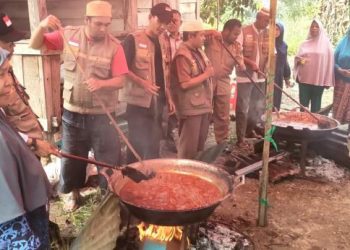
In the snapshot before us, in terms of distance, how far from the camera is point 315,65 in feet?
25.8

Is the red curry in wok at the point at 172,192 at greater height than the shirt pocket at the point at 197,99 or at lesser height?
lesser

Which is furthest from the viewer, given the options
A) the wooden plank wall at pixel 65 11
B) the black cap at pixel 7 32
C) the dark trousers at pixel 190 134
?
the wooden plank wall at pixel 65 11

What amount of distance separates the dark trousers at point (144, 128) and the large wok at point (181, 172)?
1689 mm

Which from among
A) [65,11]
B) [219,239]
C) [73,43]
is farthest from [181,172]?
[65,11]

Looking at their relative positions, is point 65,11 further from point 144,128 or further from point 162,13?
point 144,128

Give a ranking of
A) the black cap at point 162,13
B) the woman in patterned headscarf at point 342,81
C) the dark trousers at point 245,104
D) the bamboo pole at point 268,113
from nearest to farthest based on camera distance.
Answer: the bamboo pole at point 268,113, the black cap at point 162,13, the dark trousers at point 245,104, the woman in patterned headscarf at point 342,81

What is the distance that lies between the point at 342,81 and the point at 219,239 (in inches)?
200

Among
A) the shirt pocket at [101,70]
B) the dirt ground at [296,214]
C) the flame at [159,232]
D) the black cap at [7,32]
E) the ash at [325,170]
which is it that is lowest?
the dirt ground at [296,214]

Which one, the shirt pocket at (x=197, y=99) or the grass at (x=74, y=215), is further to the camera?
the shirt pocket at (x=197, y=99)

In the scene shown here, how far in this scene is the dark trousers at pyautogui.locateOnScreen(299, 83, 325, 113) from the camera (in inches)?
320

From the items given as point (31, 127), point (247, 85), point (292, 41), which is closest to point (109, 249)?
point (31, 127)

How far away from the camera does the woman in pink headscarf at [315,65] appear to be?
789cm

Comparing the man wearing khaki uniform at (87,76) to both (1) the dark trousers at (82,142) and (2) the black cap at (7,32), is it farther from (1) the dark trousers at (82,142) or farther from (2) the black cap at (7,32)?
(2) the black cap at (7,32)

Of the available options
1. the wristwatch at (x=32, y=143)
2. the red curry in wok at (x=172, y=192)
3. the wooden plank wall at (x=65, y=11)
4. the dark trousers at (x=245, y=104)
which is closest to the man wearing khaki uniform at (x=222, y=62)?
the dark trousers at (x=245, y=104)
